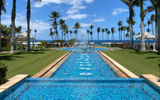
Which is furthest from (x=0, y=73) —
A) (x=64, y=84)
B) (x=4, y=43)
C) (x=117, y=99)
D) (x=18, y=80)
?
(x=4, y=43)

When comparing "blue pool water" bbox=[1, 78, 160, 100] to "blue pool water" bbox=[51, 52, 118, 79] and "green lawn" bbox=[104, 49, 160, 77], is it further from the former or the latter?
"green lawn" bbox=[104, 49, 160, 77]

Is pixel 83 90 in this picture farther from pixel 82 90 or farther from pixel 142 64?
pixel 142 64

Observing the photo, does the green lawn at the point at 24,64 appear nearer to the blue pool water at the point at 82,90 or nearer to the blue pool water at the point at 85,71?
the blue pool water at the point at 85,71

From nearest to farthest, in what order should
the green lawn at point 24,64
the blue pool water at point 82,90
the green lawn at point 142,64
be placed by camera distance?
the blue pool water at point 82,90 → the green lawn at point 142,64 → the green lawn at point 24,64

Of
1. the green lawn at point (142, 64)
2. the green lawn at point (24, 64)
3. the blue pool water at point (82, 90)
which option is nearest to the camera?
the blue pool water at point (82, 90)

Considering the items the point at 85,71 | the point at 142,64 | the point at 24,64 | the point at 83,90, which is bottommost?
the point at 83,90

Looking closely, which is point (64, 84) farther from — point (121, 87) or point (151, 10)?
point (151, 10)

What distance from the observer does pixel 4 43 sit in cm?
3019

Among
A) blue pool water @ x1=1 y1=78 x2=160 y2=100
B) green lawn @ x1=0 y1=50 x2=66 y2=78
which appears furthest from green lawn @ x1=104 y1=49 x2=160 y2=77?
green lawn @ x1=0 y1=50 x2=66 y2=78

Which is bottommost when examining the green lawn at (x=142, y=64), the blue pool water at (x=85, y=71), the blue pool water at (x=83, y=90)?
the blue pool water at (x=83, y=90)

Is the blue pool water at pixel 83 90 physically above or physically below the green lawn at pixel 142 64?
below

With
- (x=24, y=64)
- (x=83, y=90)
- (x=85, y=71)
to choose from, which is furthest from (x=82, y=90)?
(x=24, y=64)

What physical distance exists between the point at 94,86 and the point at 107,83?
78 cm

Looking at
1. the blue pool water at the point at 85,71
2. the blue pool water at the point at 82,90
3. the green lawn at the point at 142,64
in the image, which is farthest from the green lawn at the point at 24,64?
the green lawn at the point at 142,64
